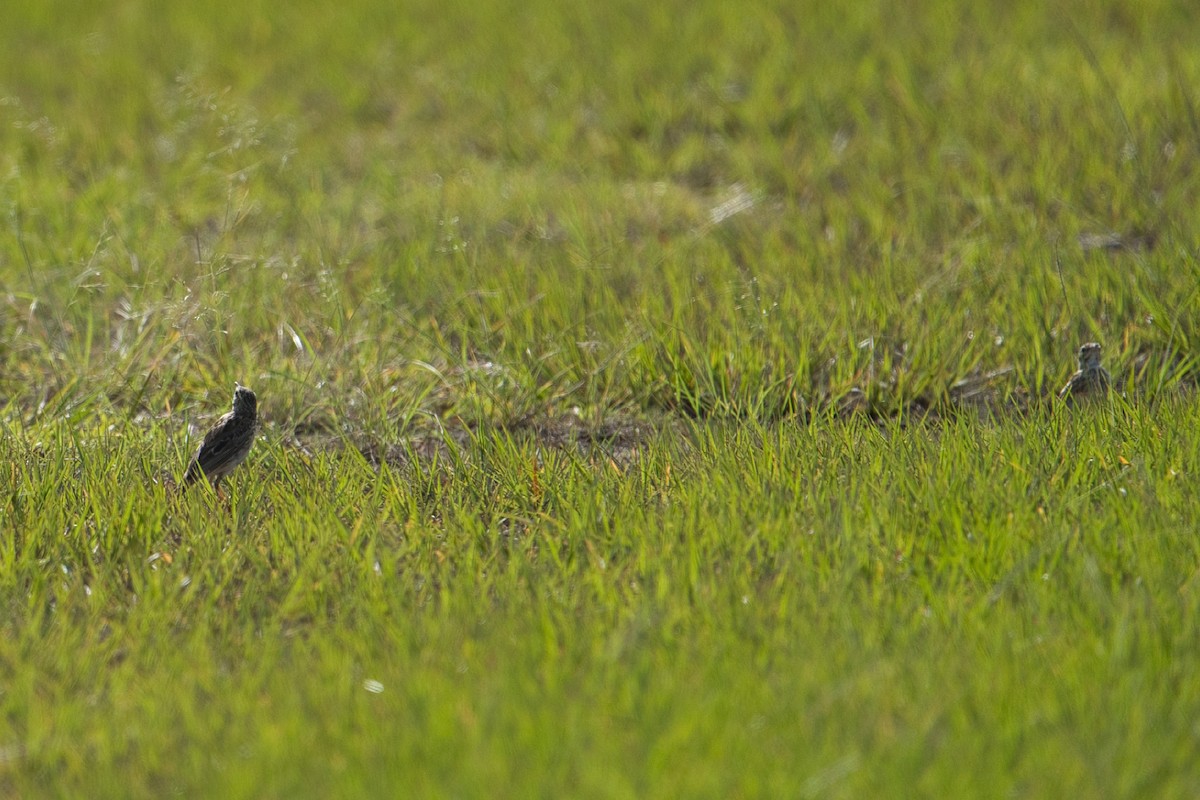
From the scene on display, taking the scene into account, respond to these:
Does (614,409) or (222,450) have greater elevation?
(222,450)

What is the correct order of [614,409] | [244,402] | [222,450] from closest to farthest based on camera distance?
[222,450] < [244,402] < [614,409]

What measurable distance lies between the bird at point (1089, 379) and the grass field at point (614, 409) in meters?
0.13

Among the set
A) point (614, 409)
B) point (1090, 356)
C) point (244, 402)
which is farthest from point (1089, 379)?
point (244, 402)

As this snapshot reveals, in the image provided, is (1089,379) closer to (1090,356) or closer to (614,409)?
(1090,356)

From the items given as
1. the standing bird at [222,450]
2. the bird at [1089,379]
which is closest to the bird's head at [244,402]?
the standing bird at [222,450]

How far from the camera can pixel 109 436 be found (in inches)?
182

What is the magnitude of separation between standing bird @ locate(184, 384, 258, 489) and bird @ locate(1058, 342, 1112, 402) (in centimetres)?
261

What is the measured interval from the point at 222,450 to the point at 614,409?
145 cm

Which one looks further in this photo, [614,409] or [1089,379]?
[614,409]

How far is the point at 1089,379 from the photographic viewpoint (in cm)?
453

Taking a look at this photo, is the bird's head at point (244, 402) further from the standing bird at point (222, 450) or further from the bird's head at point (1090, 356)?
the bird's head at point (1090, 356)

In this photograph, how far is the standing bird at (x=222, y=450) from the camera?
427cm

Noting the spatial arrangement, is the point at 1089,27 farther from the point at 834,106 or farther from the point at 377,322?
the point at 377,322

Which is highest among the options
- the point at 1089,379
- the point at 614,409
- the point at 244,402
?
the point at 244,402
